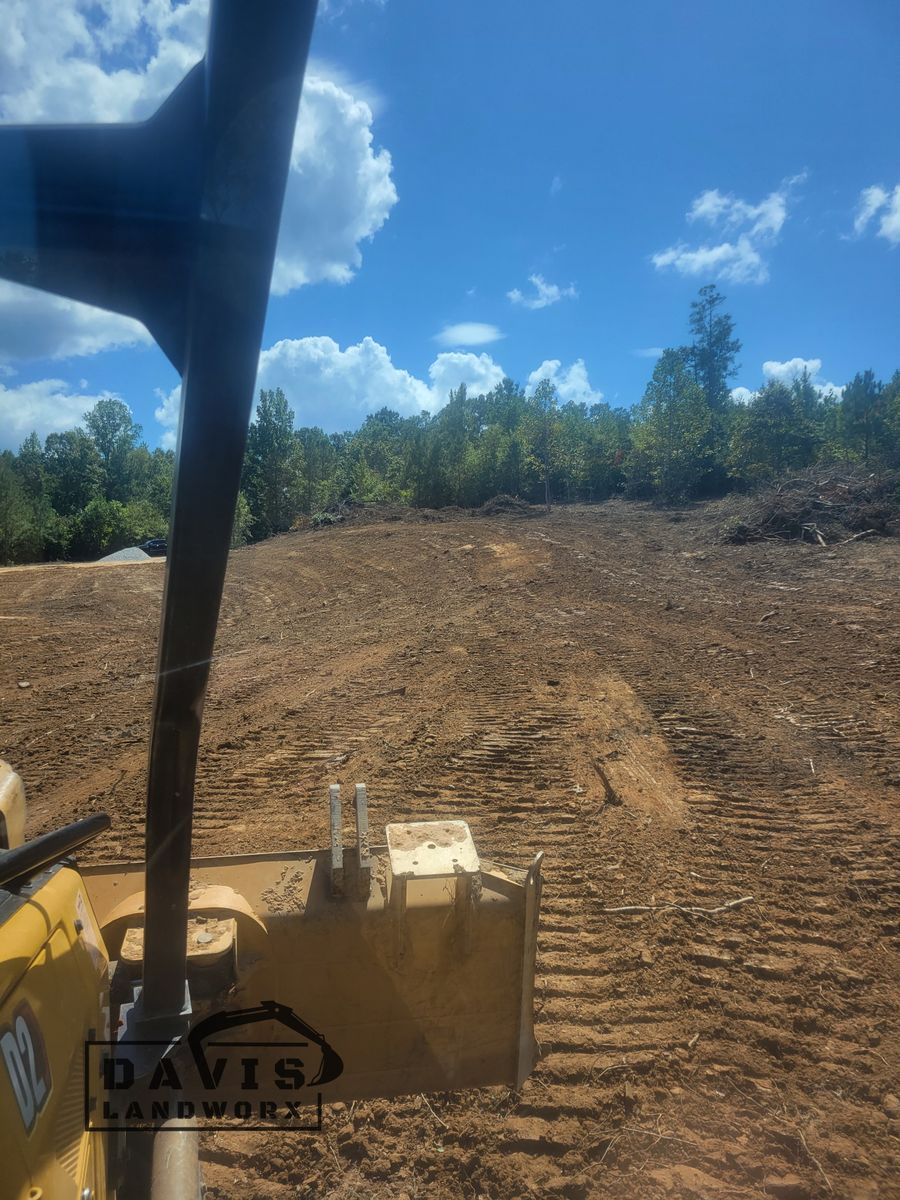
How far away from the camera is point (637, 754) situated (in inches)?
261

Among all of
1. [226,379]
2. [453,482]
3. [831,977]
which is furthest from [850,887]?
[453,482]

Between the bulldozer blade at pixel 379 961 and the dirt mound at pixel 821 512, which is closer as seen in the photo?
the bulldozer blade at pixel 379 961

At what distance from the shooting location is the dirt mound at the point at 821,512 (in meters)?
18.9

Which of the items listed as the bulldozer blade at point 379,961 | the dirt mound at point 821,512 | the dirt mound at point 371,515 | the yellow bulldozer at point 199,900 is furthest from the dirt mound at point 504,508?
the bulldozer blade at point 379,961

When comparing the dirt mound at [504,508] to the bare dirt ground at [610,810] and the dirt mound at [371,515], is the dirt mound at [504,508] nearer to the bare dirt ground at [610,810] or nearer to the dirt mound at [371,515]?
the dirt mound at [371,515]

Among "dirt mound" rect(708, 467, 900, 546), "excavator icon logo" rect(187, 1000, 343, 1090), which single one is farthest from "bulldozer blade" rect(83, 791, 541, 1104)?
"dirt mound" rect(708, 467, 900, 546)

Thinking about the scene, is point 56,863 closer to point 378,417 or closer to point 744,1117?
point 744,1117

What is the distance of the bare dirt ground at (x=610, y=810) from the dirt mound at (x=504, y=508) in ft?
55.1

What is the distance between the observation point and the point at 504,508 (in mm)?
31594

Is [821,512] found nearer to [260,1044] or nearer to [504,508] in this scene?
[504,508]

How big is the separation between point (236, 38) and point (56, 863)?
1.95 m

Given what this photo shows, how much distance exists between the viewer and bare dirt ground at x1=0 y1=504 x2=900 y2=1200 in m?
3.07
